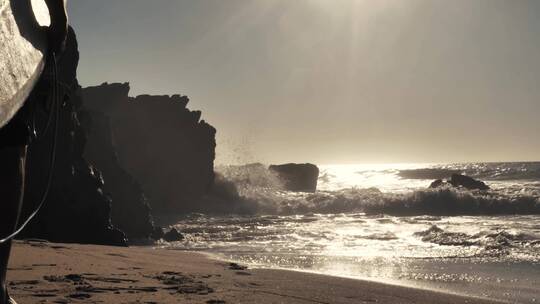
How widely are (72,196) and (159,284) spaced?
6.19m

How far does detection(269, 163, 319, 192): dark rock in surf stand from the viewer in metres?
50.8

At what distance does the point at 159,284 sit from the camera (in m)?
5.47

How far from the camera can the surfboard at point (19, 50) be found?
124 centimetres

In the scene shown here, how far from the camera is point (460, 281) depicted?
7926 mm

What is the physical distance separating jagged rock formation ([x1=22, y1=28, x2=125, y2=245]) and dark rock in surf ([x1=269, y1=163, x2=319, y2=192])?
126ft

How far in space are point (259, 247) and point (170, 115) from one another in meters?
22.5

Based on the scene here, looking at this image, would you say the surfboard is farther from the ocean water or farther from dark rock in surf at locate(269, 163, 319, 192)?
dark rock in surf at locate(269, 163, 319, 192)

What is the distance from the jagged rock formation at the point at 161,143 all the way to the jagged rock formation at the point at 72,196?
1670cm

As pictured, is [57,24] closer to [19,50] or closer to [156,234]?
[19,50]

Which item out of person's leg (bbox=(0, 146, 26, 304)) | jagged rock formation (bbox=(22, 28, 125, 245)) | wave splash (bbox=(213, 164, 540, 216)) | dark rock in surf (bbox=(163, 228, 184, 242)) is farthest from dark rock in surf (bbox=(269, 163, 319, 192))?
person's leg (bbox=(0, 146, 26, 304))

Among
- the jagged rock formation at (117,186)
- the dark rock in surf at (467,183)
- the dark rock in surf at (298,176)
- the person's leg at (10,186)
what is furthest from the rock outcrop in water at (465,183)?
the person's leg at (10,186)

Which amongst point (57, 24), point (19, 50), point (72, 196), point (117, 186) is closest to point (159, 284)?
point (57, 24)

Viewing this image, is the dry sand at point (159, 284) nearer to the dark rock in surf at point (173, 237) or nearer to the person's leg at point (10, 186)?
the person's leg at point (10, 186)

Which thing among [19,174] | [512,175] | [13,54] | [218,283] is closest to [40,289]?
[218,283]
